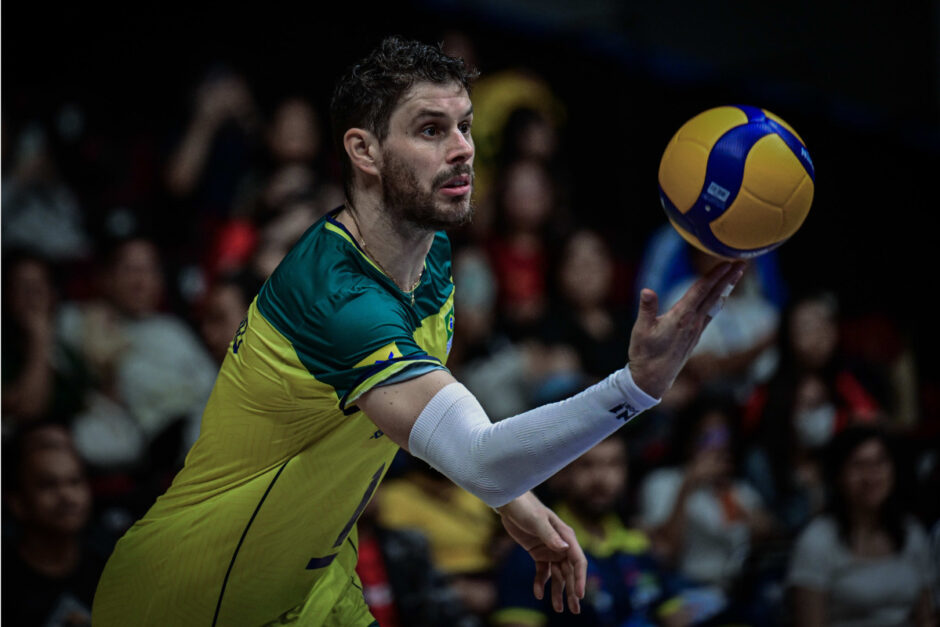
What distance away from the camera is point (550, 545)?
2.97 meters

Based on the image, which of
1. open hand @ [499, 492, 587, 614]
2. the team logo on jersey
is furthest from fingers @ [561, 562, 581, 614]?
the team logo on jersey

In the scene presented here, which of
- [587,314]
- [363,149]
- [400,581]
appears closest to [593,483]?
[400,581]

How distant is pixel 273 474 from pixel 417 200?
82 centimetres

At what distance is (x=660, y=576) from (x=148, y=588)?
3356 mm

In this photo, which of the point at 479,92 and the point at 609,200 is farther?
the point at 609,200

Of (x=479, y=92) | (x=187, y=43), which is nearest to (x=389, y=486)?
(x=187, y=43)

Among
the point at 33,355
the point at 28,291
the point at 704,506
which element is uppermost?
the point at 28,291

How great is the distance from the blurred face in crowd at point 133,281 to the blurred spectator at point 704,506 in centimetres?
337

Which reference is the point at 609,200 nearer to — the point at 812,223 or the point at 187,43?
the point at 812,223

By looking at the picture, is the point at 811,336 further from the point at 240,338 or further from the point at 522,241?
the point at 240,338

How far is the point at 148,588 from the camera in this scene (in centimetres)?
275

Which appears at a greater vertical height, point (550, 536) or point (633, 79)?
point (633, 79)

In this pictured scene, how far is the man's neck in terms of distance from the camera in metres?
2.71

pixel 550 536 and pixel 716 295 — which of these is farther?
pixel 550 536
